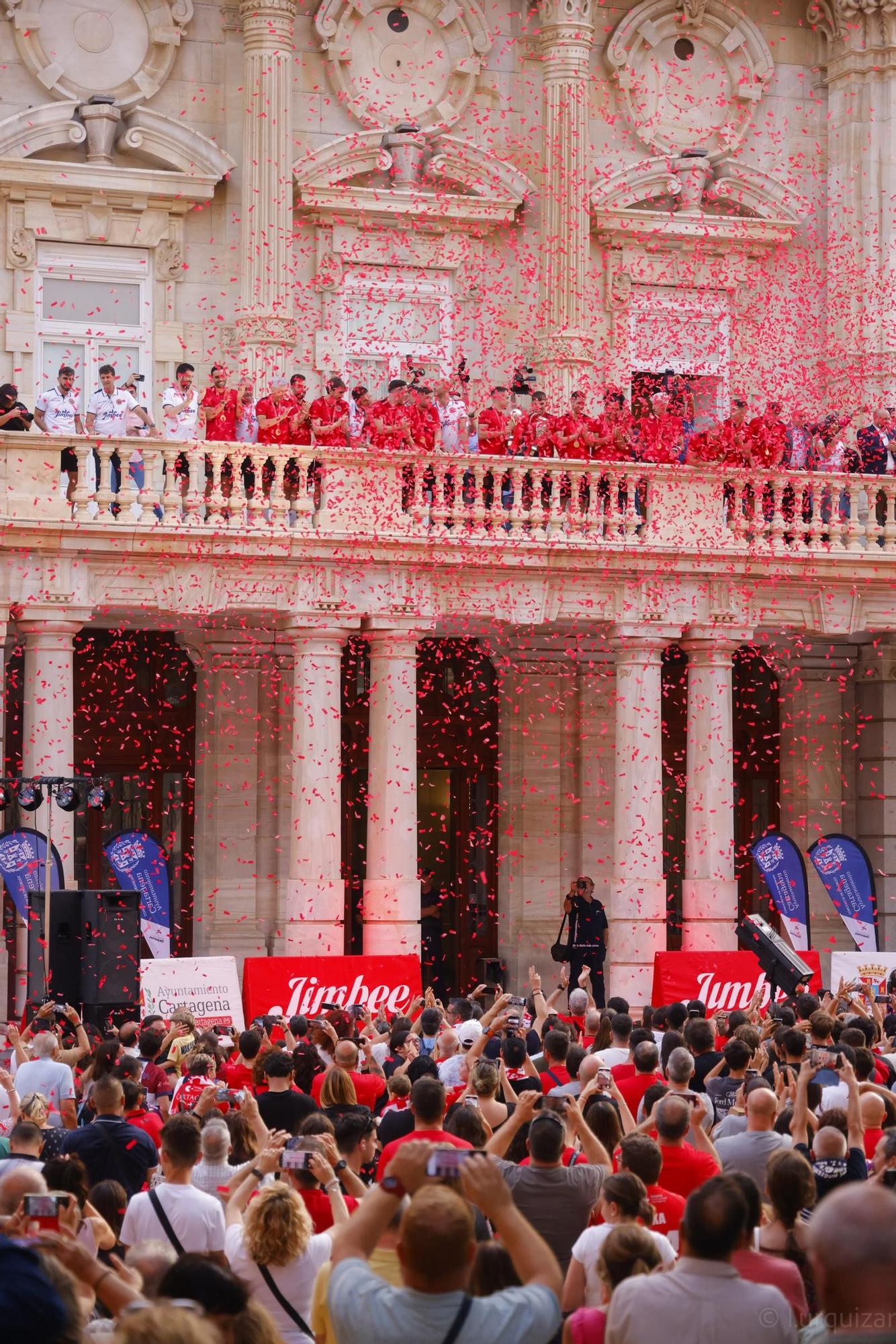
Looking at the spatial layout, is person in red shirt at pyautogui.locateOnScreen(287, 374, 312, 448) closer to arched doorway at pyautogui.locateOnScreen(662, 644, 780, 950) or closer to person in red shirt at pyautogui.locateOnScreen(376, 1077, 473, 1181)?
arched doorway at pyautogui.locateOnScreen(662, 644, 780, 950)

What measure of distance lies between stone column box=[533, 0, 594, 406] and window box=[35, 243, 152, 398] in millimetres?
5023

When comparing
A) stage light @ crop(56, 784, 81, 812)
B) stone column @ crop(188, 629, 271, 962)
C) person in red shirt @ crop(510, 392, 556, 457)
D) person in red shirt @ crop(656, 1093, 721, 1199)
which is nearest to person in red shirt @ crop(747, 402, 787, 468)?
person in red shirt @ crop(510, 392, 556, 457)

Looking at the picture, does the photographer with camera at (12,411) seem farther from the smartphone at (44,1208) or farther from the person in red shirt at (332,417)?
the smartphone at (44,1208)

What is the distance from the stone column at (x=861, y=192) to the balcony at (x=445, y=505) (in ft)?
10.1

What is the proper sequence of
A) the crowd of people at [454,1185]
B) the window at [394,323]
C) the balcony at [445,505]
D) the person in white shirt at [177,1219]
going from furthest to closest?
the window at [394,323]
the balcony at [445,505]
the person in white shirt at [177,1219]
the crowd of people at [454,1185]

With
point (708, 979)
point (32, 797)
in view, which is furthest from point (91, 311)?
point (708, 979)

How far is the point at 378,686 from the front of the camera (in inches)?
952

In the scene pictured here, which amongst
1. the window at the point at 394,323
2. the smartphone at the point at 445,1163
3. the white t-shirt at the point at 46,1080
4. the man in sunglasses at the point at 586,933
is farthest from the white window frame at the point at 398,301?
the smartphone at the point at 445,1163

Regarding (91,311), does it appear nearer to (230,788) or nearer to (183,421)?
(183,421)

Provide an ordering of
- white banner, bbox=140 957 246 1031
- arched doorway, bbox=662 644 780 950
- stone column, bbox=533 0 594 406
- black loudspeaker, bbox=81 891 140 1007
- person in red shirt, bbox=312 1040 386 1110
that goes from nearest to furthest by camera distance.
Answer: person in red shirt, bbox=312 1040 386 1110
black loudspeaker, bbox=81 891 140 1007
white banner, bbox=140 957 246 1031
stone column, bbox=533 0 594 406
arched doorway, bbox=662 644 780 950

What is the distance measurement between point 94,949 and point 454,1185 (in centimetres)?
1248

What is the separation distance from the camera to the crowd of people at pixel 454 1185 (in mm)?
5469

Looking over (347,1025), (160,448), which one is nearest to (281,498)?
(160,448)

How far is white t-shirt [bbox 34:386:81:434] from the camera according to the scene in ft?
78.3
